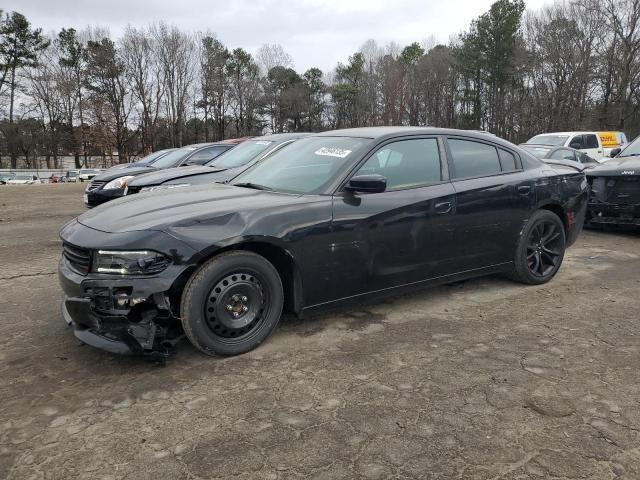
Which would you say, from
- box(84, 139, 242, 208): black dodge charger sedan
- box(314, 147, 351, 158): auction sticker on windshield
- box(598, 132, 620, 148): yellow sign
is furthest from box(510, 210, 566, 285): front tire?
box(598, 132, 620, 148): yellow sign

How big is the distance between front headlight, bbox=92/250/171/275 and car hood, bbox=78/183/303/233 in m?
0.17

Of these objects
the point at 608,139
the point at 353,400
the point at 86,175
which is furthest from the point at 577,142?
the point at 86,175

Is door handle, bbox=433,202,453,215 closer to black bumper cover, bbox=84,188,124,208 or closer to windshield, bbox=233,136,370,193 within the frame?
windshield, bbox=233,136,370,193

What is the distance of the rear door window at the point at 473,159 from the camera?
4.19 m

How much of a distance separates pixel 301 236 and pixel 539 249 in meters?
2.80

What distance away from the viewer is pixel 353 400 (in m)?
2.67

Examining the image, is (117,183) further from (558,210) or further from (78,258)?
(558,210)

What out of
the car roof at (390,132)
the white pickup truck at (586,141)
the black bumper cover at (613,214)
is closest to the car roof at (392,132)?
the car roof at (390,132)

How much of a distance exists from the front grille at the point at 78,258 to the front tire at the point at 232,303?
0.64 m

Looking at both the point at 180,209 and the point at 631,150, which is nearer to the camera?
the point at 180,209

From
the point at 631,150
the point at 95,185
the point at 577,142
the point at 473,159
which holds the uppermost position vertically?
the point at 577,142

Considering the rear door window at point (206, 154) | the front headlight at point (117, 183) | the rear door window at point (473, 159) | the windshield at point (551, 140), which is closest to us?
the rear door window at point (473, 159)

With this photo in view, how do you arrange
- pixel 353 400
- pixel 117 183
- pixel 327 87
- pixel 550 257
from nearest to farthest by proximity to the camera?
pixel 353 400 < pixel 550 257 < pixel 117 183 < pixel 327 87

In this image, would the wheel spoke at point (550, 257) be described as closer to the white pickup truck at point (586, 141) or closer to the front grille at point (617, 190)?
the front grille at point (617, 190)
